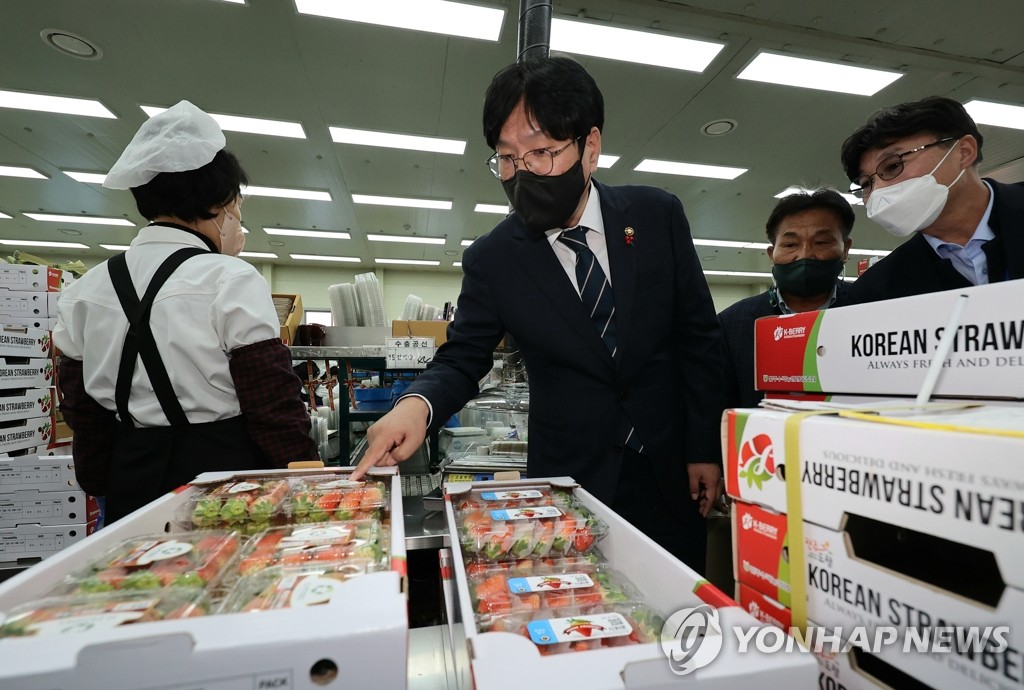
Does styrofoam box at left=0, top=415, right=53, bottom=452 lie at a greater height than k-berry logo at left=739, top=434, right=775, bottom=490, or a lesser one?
lesser

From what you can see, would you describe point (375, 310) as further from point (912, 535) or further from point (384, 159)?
point (384, 159)

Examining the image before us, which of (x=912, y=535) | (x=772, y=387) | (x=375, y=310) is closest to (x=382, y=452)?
(x=772, y=387)

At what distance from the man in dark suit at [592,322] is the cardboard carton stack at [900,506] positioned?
608 millimetres

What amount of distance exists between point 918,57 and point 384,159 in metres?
6.06

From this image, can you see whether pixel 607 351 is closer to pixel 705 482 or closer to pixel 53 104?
pixel 705 482

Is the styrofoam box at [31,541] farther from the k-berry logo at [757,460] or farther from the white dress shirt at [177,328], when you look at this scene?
the k-berry logo at [757,460]

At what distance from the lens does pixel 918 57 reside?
449 centimetres

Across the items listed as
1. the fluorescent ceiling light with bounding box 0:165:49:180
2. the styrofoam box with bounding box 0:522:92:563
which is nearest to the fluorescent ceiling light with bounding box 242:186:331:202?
the fluorescent ceiling light with bounding box 0:165:49:180

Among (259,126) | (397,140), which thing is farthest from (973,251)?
(259,126)

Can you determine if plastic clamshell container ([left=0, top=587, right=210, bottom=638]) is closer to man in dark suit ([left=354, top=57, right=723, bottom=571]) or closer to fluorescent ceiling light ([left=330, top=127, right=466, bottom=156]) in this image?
man in dark suit ([left=354, top=57, right=723, bottom=571])

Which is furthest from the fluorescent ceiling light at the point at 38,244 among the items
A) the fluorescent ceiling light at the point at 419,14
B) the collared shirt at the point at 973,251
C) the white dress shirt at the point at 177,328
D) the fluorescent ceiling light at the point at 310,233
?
the collared shirt at the point at 973,251

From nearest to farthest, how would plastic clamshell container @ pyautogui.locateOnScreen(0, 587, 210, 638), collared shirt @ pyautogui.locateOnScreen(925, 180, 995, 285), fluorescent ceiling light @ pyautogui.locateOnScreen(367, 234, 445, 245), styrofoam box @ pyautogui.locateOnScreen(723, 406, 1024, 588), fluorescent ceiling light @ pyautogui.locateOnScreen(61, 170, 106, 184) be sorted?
styrofoam box @ pyautogui.locateOnScreen(723, 406, 1024, 588) < plastic clamshell container @ pyautogui.locateOnScreen(0, 587, 210, 638) < collared shirt @ pyautogui.locateOnScreen(925, 180, 995, 285) < fluorescent ceiling light @ pyautogui.locateOnScreen(61, 170, 106, 184) < fluorescent ceiling light @ pyautogui.locateOnScreen(367, 234, 445, 245)

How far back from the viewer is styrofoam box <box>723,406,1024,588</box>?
346 millimetres

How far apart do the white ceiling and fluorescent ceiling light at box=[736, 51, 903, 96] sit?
0.37 feet
